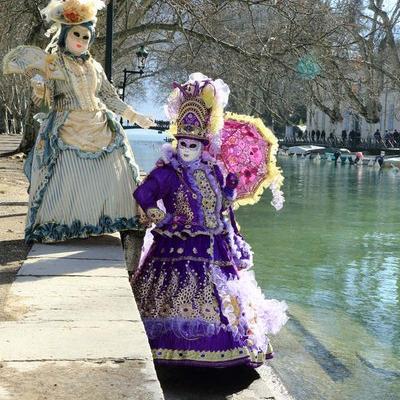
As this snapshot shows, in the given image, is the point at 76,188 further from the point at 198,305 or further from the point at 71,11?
the point at 198,305

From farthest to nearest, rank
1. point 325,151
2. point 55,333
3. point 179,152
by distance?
point 325,151 → point 179,152 → point 55,333

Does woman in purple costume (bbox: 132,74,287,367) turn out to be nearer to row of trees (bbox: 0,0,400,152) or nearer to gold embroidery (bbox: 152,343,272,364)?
gold embroidery (bbox: 152,343,272,364)

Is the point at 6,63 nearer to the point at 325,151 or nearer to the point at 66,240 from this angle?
the point at 66,240

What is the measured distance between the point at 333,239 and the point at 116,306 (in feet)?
31.9

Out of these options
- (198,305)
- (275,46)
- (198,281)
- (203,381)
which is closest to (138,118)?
(198,281)

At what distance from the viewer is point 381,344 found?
6926 mm

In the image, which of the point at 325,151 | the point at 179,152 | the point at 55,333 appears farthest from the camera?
the point at 325,151

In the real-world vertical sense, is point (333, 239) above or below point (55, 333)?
below

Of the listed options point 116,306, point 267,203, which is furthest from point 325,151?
point 116,306

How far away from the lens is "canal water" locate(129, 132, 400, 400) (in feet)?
19.7

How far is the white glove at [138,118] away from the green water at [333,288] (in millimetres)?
2241

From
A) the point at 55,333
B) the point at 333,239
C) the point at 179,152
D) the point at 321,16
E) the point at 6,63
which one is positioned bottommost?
the point at 333,239

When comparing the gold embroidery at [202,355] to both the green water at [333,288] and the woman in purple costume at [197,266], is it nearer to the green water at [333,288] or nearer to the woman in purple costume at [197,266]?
the woman in purple costume at [197,266]

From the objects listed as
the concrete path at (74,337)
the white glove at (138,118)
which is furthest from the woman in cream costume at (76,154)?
the concrete path at (74,337)
